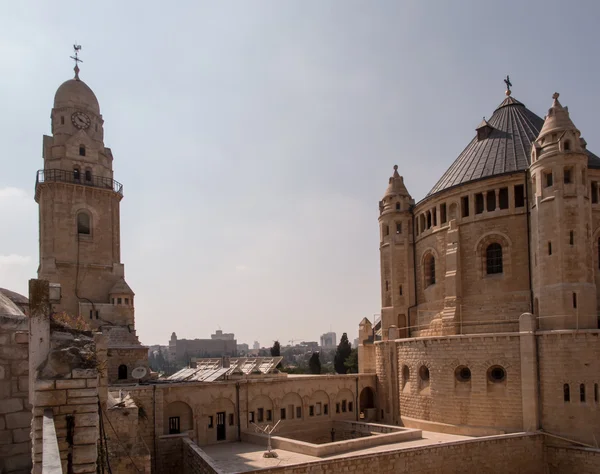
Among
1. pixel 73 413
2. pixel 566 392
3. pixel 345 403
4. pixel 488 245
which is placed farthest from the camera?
pixel 345 403

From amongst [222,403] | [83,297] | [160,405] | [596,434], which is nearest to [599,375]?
[596,434]

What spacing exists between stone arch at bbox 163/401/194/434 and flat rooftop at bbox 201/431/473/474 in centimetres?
163

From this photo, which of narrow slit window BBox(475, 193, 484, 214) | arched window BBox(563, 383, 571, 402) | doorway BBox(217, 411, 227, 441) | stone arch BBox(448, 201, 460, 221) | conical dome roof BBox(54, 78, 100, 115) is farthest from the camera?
conical dome roof BBox(54, 78, 100, 115)

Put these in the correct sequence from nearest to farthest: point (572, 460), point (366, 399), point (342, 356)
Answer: point (572, 460) → point (366, 399) → point (342, 356)

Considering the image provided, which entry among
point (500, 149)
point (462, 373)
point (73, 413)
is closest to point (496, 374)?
point (462, 373)

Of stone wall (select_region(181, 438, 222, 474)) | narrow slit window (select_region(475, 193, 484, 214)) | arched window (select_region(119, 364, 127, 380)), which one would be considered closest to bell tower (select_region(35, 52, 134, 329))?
arched window (select_region(119, 364, 127, 380))

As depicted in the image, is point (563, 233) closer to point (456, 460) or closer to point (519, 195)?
point (519, 195)

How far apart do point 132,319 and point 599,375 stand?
2897 cm

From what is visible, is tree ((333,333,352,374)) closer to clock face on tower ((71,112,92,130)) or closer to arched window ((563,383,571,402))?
clock face on tower ((71,112,92,130))

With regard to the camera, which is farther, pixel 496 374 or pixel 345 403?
pixel 345 403

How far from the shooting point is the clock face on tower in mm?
38938

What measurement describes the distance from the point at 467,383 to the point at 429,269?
928 centimetres

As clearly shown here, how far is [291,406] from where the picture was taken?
1262 inches

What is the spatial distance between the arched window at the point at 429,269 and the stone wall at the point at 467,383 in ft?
17.9
